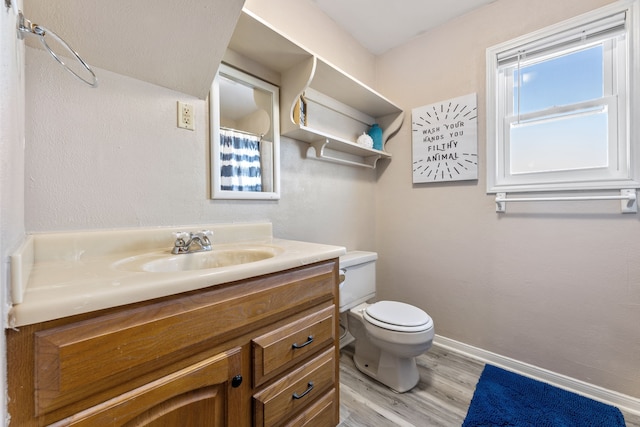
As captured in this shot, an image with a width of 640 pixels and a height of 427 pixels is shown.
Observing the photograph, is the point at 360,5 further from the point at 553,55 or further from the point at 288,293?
the point at 288,293

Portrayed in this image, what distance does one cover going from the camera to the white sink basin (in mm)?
824

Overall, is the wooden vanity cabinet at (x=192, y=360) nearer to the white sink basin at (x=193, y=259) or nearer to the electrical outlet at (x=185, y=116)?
the white sink basin at (x=193, y=259)

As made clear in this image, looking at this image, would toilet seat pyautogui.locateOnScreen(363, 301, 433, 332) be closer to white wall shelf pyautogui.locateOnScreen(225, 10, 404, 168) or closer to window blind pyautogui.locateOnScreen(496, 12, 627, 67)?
white wall shelf pyautogui.locateOnScreen(225, 10, 404, 168)

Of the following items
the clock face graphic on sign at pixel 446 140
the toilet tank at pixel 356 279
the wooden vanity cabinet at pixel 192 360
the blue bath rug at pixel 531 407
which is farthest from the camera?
the clock face graphic on sign at pixel 446 140

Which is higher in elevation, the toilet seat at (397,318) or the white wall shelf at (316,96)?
the white wall shelf at (316,96)

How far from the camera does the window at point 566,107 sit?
4.42 feet

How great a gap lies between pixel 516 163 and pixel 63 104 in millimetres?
2232

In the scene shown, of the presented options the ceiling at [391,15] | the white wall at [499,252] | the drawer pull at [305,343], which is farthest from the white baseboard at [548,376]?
the ceiling at [391,15]

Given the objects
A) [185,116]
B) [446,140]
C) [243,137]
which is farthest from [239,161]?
[446,140]

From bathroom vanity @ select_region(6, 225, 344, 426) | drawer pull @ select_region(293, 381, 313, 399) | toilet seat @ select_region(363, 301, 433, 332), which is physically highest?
bathroom vanity @ select_region(6, 225, 344, 426)

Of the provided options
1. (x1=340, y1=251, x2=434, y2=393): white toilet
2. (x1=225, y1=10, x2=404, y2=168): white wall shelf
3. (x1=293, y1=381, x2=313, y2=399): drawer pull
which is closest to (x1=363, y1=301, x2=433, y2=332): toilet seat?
(x1=340, y1=251, x2=434, y2=393): white toilet

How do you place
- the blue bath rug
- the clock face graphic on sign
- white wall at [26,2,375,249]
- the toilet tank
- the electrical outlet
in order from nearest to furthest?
1. white wall at [26,2,375,249]
2. the electrical outlet
3. the blue bath rug
4. the toilet tank
5. the clock face graphic on sign

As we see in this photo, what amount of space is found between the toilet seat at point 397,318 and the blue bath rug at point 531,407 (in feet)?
1.45

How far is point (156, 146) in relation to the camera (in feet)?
3.40
